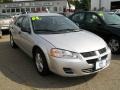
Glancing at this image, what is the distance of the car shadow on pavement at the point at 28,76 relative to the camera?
4926 millimetres

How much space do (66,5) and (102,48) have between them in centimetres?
5412

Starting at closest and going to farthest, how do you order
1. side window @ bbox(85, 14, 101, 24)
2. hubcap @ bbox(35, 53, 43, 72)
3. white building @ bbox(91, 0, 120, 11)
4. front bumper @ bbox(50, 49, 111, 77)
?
1. front bumper @ bbox(50, 49, 111, 77)
2. hubcap @ bbox(35, 53, 43, 72)
3. side window @ bbox(85, 14, 101, 24)
4. white building @ bbox(91, 0, 120, 11)

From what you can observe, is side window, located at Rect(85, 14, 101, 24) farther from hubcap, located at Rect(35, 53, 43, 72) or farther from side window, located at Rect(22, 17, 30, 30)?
hubcap, located at Rect(35, 53, 43, 72)

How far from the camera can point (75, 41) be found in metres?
5.10

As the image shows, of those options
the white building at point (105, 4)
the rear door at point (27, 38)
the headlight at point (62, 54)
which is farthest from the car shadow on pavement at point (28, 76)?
the white building at point (105, 4)

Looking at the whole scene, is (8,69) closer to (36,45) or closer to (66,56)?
(36,45)

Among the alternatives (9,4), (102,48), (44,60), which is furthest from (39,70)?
(9,4)

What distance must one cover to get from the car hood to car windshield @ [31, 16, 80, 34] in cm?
36

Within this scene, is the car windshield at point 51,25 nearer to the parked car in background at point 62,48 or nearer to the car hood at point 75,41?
the parked car in background at point 62,48

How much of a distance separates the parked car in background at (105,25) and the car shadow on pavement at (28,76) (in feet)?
7.83

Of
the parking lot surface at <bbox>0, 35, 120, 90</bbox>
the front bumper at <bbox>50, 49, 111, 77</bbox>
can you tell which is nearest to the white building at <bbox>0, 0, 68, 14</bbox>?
the parking lot surface at <bbox>0, 35, 120, 90</bbox>

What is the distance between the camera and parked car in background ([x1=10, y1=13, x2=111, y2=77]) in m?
4.66

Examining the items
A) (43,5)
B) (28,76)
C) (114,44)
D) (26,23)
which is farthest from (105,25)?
(43,5)

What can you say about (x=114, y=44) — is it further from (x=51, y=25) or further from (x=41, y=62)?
(x=41, y=62)
